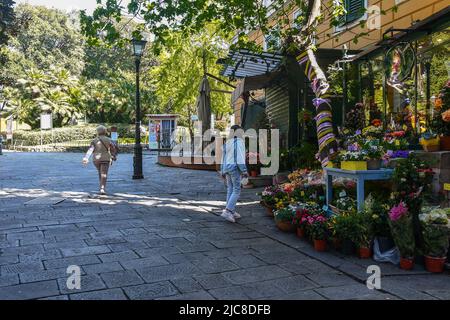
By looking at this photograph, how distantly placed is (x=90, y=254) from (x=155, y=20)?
5057mm

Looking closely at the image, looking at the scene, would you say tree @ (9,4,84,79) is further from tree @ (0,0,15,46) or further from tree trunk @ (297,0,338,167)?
tree trunk @ (297,0,338,167)

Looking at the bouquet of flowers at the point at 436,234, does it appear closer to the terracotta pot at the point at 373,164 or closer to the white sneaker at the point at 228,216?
the terracotta pot at the point at 373,164

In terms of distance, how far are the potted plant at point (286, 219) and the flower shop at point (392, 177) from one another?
0.05 feet

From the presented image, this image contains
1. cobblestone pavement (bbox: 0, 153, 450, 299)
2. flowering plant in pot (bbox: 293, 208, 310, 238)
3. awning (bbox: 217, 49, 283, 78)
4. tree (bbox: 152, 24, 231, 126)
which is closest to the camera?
cobblestone pavement (bbox: 0, 153, 450, 299)

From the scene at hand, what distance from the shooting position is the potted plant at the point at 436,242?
16.1 feet

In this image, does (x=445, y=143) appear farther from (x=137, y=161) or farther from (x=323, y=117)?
(x=137, y=161)

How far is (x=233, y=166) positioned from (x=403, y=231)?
3.47 meters

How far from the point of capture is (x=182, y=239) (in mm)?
6520

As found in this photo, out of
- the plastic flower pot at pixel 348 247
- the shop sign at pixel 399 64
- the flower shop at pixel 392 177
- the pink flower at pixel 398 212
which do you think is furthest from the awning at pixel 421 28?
the plastic flower pot at pixel 348 247

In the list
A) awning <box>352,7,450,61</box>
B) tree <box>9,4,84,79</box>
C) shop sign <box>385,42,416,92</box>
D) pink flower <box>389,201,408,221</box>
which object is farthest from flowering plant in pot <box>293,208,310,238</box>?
tree <box>9,4,84,79</box>

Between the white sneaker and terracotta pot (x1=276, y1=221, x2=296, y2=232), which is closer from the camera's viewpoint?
terracotta pot (x1=276, y1=221, x2=296, y2=232)

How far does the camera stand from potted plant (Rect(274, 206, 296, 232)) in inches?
274

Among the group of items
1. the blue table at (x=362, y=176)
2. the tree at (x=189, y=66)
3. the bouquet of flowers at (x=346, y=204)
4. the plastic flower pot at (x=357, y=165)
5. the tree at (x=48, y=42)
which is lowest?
the bouquet of flowers at (x=346, y=204)

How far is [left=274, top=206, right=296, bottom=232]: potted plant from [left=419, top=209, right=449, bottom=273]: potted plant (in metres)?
2.26
